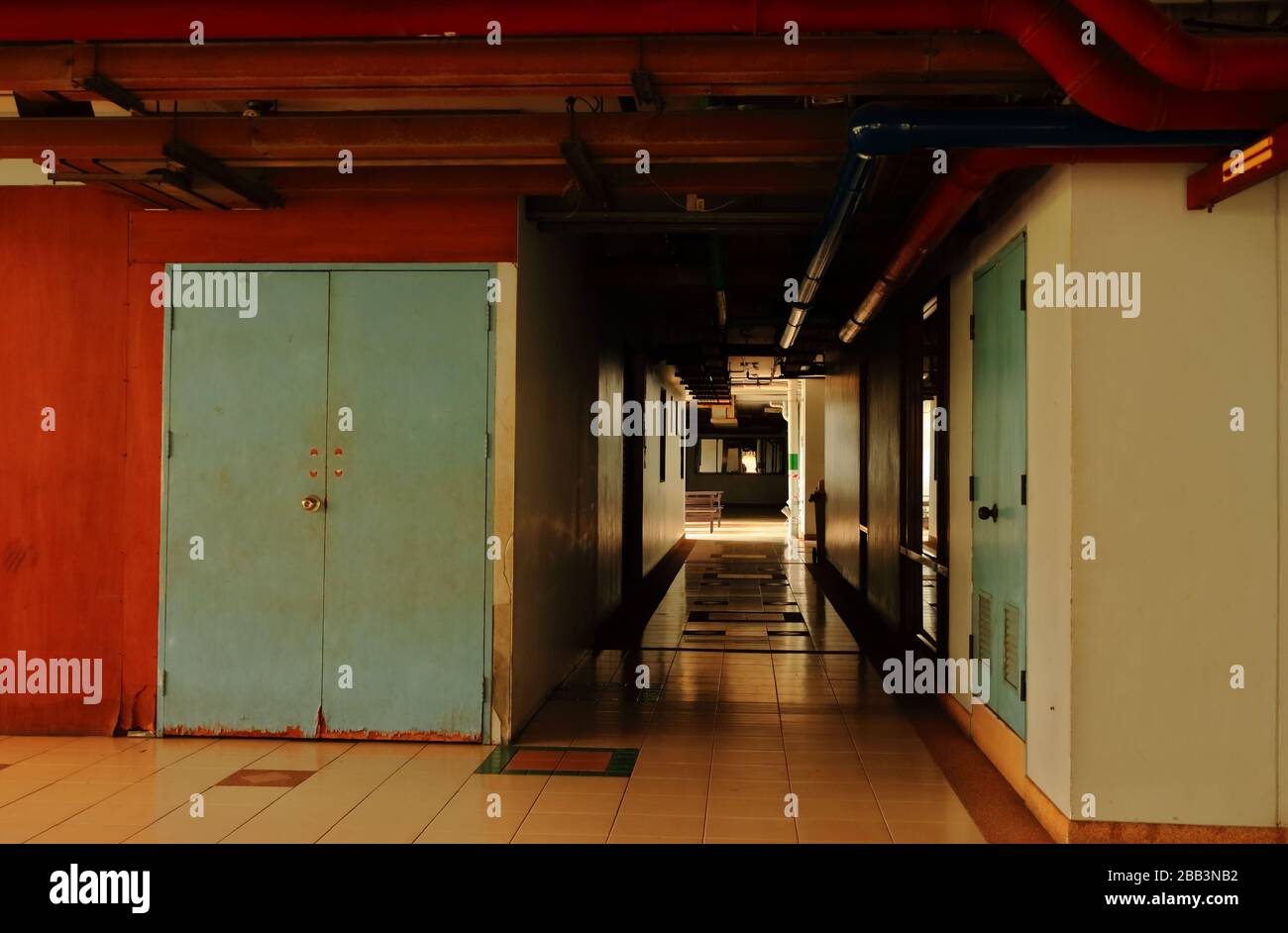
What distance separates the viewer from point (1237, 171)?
120 inches

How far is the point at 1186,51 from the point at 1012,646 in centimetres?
242

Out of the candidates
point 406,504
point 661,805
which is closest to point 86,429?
point 406,504

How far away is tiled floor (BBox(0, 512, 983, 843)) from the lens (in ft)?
11.4

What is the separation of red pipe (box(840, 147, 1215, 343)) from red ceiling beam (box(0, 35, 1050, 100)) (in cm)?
23

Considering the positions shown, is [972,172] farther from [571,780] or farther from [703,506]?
[703,506]

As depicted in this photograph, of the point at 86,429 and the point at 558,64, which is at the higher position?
the point at 558,64

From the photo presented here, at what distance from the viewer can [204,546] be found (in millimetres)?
4719

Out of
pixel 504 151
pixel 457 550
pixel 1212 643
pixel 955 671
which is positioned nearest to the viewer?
pixel 1212 643

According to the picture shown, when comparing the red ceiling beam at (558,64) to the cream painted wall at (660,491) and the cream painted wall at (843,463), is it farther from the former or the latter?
the cream painted wall at (660,491)

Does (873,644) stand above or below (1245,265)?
below

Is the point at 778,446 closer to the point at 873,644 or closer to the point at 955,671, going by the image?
the point at 873,644

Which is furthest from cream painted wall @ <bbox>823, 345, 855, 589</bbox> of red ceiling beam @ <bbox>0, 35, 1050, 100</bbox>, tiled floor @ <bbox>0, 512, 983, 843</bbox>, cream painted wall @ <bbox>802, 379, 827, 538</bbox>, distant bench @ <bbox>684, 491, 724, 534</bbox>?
red ceiling beam @ <bbox>0, 35, 1050, 100</bbox>

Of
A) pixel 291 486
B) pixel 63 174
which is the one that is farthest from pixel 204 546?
pixel 63 174

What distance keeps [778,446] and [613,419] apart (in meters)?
20.6
